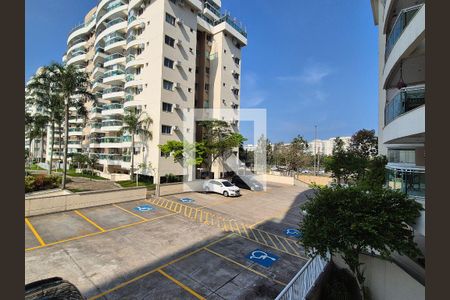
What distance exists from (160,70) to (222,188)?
14.4m

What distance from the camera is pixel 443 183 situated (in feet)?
11.1

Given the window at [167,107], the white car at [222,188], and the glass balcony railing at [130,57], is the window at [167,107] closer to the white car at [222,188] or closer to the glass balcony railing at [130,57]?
the glass balcony railing at [130,57]

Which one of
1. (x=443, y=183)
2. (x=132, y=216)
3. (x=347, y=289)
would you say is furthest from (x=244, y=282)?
(x=132, y=216)

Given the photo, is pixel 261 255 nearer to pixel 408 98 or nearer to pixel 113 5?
pixel 408 98

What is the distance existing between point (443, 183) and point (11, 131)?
5.13m

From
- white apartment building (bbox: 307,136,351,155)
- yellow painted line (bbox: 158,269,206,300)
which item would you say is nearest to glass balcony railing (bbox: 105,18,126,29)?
yellow painted line (bbox: 158,269,206,300)

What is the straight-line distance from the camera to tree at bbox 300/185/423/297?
567cm

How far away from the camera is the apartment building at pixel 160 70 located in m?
24.5

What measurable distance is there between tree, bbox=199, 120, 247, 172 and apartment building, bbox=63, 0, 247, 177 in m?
2.64

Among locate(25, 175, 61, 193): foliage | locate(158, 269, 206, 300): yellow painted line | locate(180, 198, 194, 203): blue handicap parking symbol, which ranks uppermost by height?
locate(25, 175, 61, 193): foliage

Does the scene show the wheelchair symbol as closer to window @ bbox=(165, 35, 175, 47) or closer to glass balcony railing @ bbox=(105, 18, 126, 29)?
window @ bbox=(165, 35, 175, 47)

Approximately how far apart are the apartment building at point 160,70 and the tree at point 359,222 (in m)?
19.8

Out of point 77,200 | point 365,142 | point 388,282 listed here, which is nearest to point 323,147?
point 365,142

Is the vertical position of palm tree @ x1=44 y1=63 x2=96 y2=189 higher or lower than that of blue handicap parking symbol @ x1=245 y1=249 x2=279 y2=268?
higher
